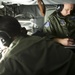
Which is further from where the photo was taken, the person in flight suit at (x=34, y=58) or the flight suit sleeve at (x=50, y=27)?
the flight suit sleeve at (x=50, y=27)

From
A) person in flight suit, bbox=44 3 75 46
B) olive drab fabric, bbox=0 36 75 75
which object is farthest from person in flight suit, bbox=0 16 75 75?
person in flight suit, bbox=44 3 75 46

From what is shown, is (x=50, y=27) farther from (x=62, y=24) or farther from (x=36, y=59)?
(x=36, y=59)

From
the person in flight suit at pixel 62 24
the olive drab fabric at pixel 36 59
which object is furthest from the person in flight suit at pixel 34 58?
the person in flight suit at pixel 62 24

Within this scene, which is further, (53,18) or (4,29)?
(53,18)

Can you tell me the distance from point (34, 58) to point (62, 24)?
6.15 feet

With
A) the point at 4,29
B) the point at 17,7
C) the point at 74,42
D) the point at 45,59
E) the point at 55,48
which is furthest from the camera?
the point at 17,7

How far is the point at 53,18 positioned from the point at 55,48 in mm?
1808

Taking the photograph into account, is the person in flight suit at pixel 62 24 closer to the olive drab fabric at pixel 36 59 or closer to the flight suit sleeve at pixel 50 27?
the flight suit sleeve at pixel 50 27

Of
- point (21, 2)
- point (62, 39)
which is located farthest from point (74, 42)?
point (21, 2)

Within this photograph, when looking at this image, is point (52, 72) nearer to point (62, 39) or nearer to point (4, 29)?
point (4, 29)

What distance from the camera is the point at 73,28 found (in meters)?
3.10

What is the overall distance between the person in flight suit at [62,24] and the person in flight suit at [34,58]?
1562 mm

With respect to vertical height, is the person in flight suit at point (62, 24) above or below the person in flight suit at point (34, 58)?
below

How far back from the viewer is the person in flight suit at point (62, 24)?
3.10 m
